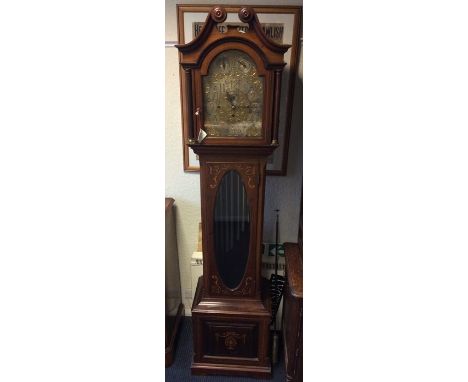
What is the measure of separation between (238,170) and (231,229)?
25 centimetres

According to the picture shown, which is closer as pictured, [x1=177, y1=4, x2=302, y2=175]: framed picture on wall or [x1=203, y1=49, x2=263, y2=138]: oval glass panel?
[x1=203, y1=49, x2=263, y2=138]: oval glass panel

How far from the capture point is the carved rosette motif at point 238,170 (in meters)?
1.34

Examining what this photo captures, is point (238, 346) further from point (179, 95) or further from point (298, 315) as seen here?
point (179, 95)

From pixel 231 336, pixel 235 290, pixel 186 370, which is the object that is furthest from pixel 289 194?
pixel 186 370

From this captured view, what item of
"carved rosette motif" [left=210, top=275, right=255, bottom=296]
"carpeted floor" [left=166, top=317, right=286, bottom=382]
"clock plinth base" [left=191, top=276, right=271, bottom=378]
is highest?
"carved rosette motif" [left=210, top=275, right=255, bottom=296]

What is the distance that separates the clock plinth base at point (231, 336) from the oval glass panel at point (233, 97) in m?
0.71

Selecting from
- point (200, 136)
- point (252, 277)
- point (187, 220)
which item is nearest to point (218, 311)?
point (252, 277)

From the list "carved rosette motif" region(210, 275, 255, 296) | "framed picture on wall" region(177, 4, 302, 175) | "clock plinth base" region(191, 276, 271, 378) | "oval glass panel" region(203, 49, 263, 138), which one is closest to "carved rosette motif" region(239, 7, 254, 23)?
"oval glass panel" region(203, 49, 263, 138)

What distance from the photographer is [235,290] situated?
1.48 meters

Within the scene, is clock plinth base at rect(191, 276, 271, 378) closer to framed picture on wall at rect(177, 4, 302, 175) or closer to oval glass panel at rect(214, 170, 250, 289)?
oval glass panel at rect(214, 170, 250, 289)

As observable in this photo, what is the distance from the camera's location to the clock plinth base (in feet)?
4.81

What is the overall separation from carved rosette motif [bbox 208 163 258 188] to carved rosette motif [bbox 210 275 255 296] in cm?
41

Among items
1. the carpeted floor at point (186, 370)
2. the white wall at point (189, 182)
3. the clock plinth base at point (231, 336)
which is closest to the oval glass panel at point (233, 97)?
the white wall at point (189, 182)

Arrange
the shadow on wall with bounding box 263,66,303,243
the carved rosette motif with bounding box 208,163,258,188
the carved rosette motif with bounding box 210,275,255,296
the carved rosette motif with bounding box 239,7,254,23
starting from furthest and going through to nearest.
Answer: the shadow on wall with bounding box 263,66,303,243 < the carved rosette motif with bounding box 210,275,255,296 < the carved rosette motif with bounding box 208,163,258,188 < the carved rosette motif with bounding box 239,7,254,23
